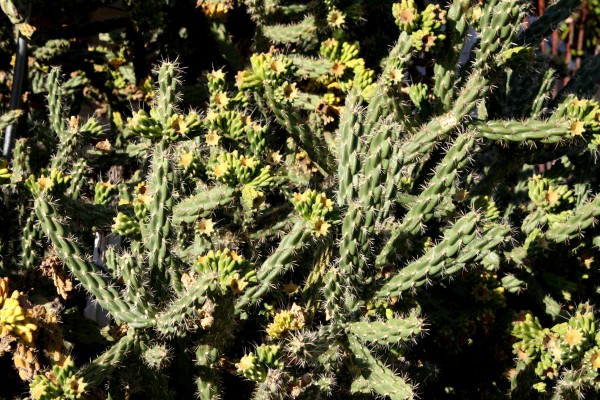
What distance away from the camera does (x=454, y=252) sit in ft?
9.79

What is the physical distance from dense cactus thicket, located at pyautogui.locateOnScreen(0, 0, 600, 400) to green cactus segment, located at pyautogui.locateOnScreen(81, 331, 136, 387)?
1 centimetres

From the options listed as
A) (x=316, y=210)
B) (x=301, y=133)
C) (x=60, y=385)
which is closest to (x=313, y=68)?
(x=301, y=133)

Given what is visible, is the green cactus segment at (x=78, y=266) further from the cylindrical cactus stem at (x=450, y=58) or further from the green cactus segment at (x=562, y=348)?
the green cactus segment at (x=562, y=348)

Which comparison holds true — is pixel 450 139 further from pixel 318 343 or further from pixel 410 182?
pixel 318 343

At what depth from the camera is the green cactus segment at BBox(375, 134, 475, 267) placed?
10.1 ft

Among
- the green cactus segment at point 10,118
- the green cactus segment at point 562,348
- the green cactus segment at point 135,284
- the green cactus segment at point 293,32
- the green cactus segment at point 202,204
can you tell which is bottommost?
the green cactus segment at point 562,348

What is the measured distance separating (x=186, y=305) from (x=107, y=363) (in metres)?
0.34

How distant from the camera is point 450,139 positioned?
3418 millimetres

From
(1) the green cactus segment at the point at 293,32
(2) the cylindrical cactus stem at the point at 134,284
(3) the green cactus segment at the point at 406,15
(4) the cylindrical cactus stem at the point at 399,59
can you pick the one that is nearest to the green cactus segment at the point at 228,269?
(2) the cylindrical cactus stem at the point at 134,284

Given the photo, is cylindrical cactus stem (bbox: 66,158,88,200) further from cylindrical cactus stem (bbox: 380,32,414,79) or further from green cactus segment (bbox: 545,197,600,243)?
green cactus segment (bbox: 545,197,600,243)

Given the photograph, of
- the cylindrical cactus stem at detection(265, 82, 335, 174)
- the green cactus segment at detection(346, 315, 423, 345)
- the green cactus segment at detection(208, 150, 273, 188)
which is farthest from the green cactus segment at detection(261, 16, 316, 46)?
the green cactus segment at detection(346, 315, 423, 345)

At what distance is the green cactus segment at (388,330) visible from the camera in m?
2.89

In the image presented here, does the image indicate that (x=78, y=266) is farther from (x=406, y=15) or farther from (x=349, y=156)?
(x=406, y=15)

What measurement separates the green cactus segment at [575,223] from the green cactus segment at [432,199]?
0.76 m
